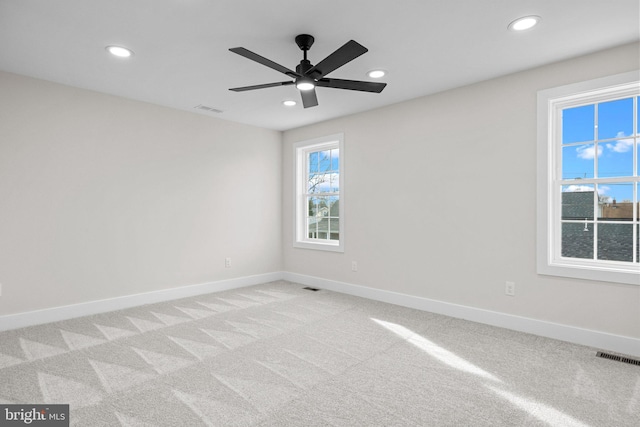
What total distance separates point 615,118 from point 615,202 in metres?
0.74

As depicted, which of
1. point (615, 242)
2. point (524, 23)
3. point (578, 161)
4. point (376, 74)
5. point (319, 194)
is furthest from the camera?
point (319, 194)

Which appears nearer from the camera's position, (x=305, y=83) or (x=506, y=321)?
(x=305, y=83)

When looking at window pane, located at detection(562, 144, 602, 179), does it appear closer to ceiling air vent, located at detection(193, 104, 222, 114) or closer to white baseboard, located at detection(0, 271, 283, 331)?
ceiling air vent, located at detection(193, 104, 222, 114)

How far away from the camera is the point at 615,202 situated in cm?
293

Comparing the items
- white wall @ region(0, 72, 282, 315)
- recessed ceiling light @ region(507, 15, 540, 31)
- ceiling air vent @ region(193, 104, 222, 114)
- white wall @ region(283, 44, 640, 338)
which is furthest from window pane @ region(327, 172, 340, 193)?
recessed ceiling light @ region(507, 15, 540, 31)

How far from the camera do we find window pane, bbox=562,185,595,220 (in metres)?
3.05

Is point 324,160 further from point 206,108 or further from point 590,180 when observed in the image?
point 590,180

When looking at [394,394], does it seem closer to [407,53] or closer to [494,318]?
[494,318]

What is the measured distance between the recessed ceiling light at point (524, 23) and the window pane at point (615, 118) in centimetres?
120

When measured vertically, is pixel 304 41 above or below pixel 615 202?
above

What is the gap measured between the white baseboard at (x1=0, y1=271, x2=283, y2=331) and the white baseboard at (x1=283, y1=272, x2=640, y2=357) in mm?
1411

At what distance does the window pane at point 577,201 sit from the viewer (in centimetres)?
305

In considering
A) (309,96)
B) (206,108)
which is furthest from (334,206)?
(309,96)

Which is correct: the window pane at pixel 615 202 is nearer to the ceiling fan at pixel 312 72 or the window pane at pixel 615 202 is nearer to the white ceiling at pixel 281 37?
the white ceiling at pixel 281 37
